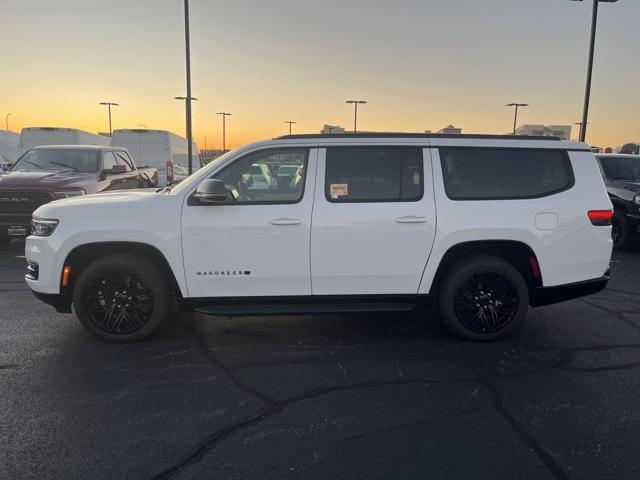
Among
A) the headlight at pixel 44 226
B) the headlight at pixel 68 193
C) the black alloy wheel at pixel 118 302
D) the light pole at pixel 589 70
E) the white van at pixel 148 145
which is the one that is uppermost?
the light pole at pixel 589 70

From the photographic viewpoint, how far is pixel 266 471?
273cm

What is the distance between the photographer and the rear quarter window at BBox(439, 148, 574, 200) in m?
4.57

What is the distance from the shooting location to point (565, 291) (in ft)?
15.4

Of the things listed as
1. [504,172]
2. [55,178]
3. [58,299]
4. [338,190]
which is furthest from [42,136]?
[504,172]

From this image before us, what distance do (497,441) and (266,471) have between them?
1.43 meters

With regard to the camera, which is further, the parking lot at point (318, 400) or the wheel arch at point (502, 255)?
the wheel arch at point (502, 255)

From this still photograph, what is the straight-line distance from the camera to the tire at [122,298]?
440 centimetres

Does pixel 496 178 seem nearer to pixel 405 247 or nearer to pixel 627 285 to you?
pixel 405 247

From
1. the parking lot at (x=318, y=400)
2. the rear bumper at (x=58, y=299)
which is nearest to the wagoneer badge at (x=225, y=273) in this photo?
the parking lot at (x=318, y=400)

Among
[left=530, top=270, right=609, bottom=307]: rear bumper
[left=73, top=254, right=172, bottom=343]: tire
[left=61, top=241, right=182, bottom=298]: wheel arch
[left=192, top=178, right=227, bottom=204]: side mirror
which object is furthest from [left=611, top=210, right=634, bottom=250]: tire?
[left=73, top=254, right=172, bottom=343]: tire

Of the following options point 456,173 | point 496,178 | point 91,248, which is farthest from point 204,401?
point 496,178

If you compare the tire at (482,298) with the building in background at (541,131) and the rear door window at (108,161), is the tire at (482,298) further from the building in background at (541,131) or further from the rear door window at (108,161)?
the rear door window at (108,161)

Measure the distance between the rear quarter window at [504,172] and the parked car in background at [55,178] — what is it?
6.95 meters

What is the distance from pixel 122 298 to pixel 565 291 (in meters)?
4.17
